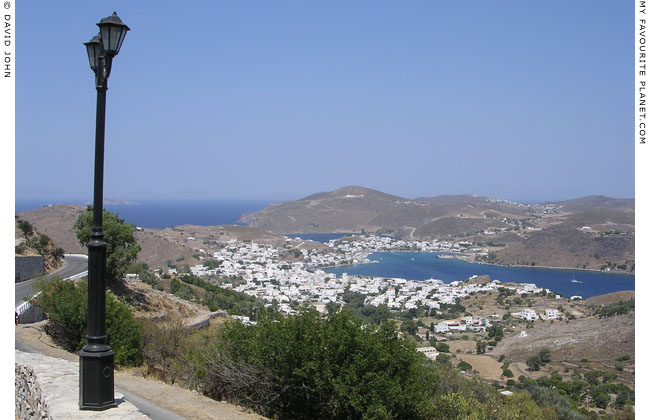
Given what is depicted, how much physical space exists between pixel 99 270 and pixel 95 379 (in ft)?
3.81

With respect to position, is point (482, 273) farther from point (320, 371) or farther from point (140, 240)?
point (320, 371)

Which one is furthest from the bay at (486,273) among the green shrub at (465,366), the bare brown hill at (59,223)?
the bare brown hill at (59,223)

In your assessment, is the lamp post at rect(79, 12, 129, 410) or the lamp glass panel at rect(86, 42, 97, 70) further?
the lamp glass panel at rect(86, 42, 97, 70)

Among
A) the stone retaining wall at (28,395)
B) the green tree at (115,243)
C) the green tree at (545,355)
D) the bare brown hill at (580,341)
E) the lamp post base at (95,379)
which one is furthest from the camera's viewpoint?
the bare brown hill at (580,341)

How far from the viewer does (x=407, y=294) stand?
6512 cm

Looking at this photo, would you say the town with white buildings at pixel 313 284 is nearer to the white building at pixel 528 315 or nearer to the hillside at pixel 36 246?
the white building at pixel 528 315

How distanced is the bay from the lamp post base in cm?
7023

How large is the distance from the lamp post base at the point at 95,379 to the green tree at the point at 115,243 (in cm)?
1793

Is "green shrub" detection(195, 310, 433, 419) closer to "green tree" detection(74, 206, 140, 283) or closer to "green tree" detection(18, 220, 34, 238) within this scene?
"green tree" detection(74, 206, 140, 283)

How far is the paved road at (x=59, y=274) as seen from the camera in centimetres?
1761

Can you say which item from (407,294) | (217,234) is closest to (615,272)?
(407,294)

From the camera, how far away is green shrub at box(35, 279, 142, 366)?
11688 millimetres

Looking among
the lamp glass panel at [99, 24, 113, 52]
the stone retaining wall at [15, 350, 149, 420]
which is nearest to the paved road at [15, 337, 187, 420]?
the stone retaining wall at [15, 350, 149, 420]
